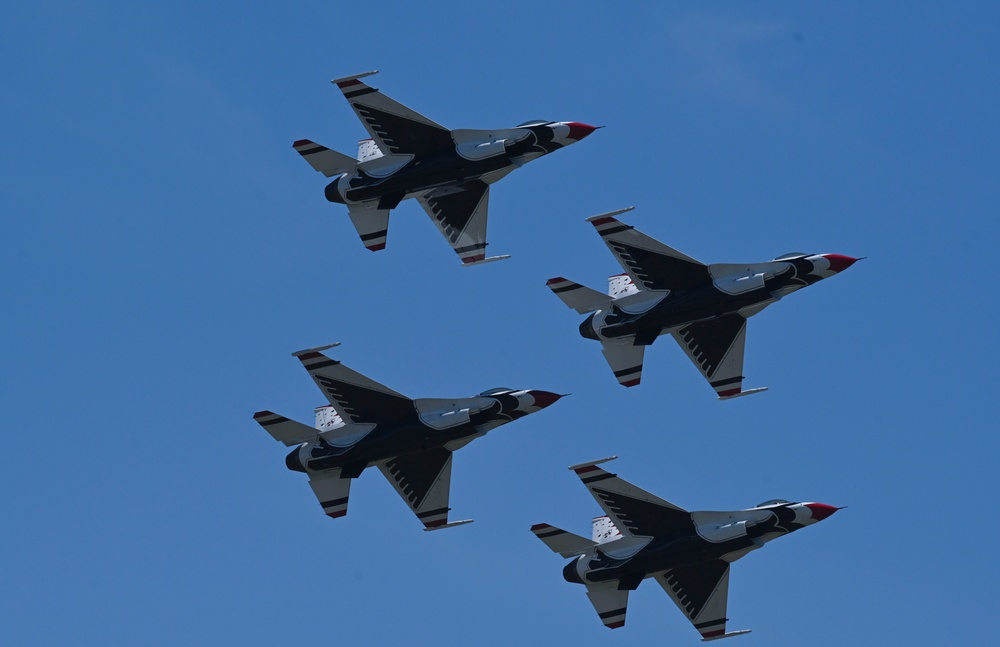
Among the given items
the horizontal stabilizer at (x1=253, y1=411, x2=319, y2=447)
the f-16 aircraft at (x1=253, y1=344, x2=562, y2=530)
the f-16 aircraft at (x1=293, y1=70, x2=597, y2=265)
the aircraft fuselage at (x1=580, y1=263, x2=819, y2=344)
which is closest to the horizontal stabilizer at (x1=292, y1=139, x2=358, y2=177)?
the f-16 aircraft at (x1=293, y1=70, x2=597, y2=265)

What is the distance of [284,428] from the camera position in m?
118

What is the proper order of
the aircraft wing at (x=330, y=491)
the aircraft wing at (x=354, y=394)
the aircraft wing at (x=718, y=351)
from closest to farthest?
the aircraft wing at (x=354, y=394), the aircraft wing at (x=330, y=491), the aircraft wing at (x=718, y=351)

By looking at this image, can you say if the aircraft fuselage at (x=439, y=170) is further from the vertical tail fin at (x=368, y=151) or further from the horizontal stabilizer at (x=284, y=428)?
the horizontal stabilizer at (x=284, y=428)

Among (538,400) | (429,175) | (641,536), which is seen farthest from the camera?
(429,175)

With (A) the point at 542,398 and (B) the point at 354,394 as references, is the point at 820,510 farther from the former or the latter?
(B) the point at 354,394

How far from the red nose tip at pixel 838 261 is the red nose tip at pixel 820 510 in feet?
39.5

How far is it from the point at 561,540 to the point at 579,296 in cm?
1290

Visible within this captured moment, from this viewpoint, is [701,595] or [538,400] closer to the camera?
[538,400]

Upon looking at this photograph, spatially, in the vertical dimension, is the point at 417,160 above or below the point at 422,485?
above

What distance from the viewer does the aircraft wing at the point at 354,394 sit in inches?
4614

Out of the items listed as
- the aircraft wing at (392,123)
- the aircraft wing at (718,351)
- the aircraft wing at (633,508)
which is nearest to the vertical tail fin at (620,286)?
the aircraft wing at (718,351)

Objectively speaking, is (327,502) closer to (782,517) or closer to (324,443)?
(324,443)

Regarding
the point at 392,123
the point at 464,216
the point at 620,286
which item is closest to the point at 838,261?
the point at 620,286

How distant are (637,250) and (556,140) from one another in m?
7.02
